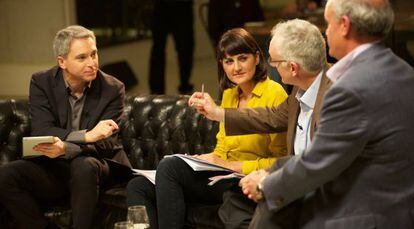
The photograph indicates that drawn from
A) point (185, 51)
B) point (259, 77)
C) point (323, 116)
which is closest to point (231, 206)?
point (259, 77)

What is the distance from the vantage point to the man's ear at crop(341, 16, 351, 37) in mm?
2689

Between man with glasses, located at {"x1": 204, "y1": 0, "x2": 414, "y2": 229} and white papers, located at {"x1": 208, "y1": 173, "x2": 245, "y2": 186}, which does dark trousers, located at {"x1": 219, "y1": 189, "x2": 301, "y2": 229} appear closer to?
white papers, located at {"x1": 208, "y1": 173, "x2": 245, "y2": 186}

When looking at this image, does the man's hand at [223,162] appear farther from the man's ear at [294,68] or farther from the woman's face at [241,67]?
the man's ear at [294,68]

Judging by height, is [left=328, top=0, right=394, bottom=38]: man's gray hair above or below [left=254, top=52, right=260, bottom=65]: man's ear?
above

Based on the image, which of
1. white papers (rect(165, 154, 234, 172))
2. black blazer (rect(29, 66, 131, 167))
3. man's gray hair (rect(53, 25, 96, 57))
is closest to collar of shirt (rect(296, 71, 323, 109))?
white papers (rect(165, 154, 234, 172))

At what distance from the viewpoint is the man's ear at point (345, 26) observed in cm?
269

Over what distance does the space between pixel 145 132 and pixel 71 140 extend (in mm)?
542

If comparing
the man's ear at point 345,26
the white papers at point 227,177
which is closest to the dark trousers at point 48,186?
the white papers at point 227,177

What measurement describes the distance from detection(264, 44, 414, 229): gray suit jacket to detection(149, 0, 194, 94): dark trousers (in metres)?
4.32

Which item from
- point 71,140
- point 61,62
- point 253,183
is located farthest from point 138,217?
point 61,62

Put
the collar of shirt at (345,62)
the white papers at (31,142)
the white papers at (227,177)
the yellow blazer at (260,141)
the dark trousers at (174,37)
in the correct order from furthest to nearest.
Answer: the dark trousers at (174,37)
the white papers at (31,142)
the yellow blazer at (260,141)
the white papers at (227,177)
the collar of shirt at (345,62)

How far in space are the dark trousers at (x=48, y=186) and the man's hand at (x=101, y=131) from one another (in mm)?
108

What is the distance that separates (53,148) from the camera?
404 centimetres

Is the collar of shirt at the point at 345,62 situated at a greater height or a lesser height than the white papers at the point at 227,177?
greater
